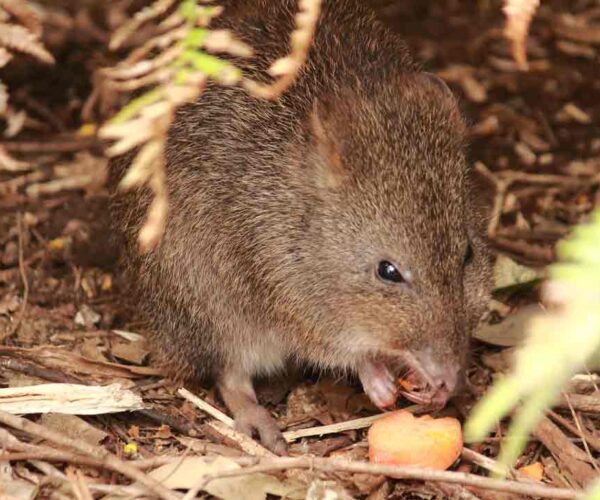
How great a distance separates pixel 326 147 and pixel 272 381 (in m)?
1.66

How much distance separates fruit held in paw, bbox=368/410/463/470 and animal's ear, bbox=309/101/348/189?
1.21 m

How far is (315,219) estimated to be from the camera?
4.94 metres

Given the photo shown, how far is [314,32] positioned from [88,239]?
2142 millimetres

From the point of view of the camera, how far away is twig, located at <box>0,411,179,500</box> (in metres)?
4.26

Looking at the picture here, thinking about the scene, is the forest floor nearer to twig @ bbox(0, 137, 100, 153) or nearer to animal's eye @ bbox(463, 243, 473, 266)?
twig @ bbox(0, 137, 100, 153)

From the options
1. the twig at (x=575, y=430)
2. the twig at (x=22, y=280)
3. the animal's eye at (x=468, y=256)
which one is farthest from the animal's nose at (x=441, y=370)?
the twig at (x=22, y=280)

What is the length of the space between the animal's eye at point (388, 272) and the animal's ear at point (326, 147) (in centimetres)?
45

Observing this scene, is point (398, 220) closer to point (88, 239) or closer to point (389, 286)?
point (389, 286)

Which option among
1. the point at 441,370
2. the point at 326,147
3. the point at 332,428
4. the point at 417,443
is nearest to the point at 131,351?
the point at 332,428

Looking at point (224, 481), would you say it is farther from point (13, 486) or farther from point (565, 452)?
point (565, 452)

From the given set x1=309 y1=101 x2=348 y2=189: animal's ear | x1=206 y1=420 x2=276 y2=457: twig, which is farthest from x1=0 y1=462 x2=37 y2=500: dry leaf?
x1=309 y1=101 x2=348 y2=189: animal's ear

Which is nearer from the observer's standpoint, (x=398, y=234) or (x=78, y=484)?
(x=78, y=484)

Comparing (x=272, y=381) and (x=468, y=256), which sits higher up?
(x=468, y=256)

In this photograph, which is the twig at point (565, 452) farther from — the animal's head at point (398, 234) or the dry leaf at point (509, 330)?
the dry leaf at point (509, 330)
